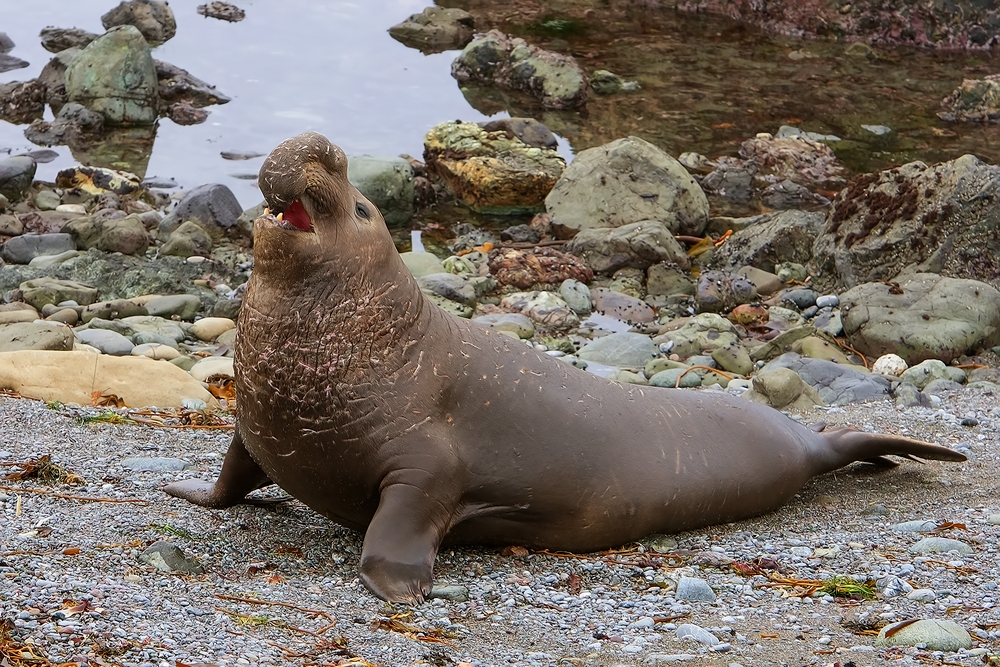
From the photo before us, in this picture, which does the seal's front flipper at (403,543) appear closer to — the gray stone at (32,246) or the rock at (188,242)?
the rock at (188,242)

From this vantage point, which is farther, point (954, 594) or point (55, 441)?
point (55, 441)

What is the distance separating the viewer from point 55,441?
653 centimetres

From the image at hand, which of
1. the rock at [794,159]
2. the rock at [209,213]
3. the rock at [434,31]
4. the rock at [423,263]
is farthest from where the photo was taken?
the rock at [434,31]

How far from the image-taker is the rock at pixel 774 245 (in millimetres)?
14547

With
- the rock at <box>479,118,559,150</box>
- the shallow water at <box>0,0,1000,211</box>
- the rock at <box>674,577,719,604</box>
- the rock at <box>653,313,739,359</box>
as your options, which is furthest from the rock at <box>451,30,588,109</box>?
the rock at <box>674,577,719,604</box>

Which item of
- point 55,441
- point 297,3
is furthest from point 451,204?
point 297,3

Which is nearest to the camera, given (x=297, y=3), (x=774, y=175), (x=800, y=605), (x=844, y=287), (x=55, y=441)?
(x=800, y=605)

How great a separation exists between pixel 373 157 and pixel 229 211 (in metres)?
2.15

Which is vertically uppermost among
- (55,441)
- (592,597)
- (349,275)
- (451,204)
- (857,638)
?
(349,275)

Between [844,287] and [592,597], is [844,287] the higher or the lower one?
the lower one

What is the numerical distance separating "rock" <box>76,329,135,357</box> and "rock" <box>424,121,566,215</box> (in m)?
7.31

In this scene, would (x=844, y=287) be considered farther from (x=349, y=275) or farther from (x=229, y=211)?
(x=349, y=275)

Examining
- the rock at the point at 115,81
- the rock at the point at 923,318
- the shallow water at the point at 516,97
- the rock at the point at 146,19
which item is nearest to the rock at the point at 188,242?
the shallow water at the point at 516,97

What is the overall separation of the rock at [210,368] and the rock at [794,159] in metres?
11.6
